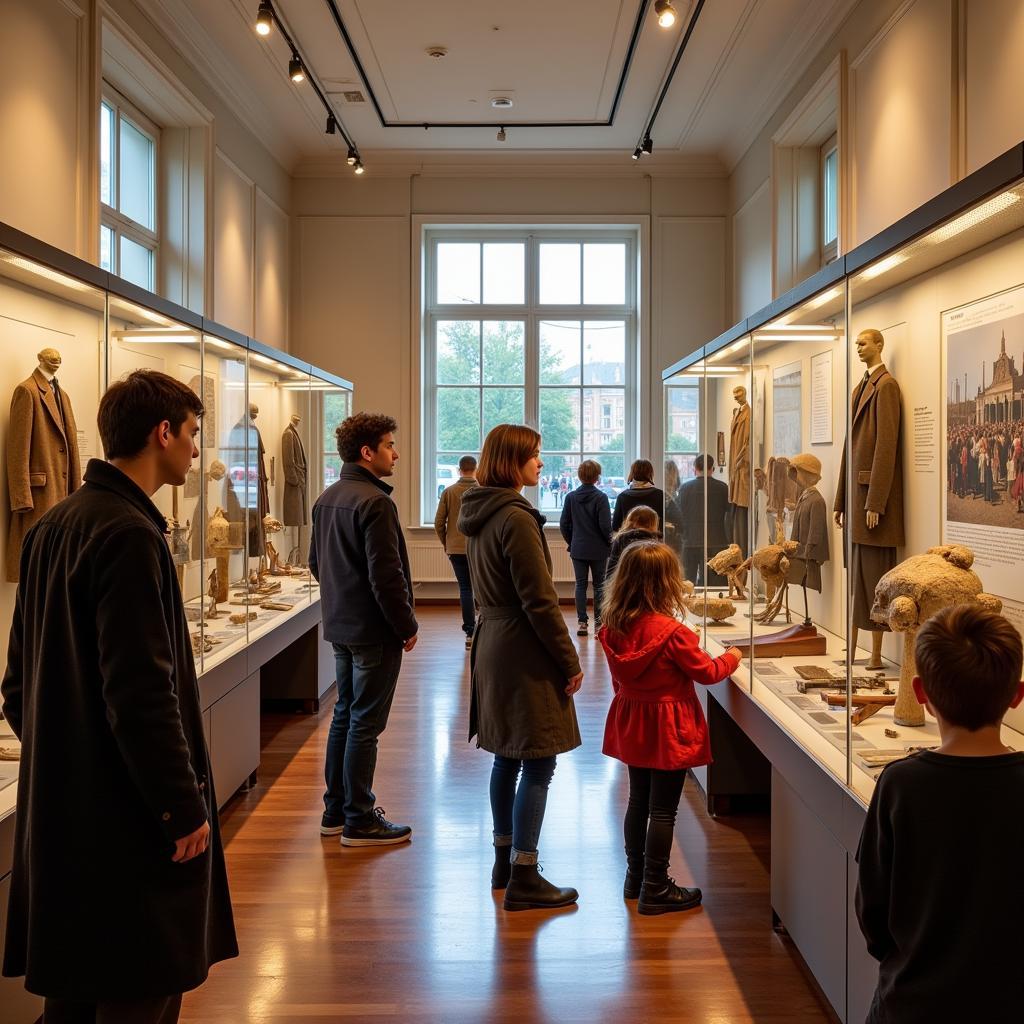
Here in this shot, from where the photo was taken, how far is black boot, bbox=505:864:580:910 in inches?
131

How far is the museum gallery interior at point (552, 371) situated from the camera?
2.71m

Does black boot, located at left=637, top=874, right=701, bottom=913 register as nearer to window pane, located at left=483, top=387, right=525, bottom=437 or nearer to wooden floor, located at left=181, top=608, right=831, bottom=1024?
wooden floor, located at left=181, top=608, right=831, bottom=1024

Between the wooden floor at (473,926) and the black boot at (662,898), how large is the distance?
36mm

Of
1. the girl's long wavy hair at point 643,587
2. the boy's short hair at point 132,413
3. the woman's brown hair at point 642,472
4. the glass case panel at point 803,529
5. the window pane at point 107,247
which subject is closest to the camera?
the boy's short hair at point 132,413

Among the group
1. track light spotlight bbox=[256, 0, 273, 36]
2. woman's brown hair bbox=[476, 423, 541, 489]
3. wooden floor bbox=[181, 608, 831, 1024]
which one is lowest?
wooden floor bbox=[181, 608, 831, 1024]

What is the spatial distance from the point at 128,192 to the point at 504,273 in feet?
16.8

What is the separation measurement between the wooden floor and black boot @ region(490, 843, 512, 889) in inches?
2.7

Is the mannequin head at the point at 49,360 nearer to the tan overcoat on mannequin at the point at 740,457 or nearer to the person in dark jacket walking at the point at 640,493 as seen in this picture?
the tan overcoat on mannequin at the point at 740,457

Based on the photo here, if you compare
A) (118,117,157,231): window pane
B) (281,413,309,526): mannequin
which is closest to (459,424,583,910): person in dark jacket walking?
(281,413,309,526): mannequin

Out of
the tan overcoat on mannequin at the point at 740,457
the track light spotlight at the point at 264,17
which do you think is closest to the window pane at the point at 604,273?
the track light spotlight at the point at 264,17

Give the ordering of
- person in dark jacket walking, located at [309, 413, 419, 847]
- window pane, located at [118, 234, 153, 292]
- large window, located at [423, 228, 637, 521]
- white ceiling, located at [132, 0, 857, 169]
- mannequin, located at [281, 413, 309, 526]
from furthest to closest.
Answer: large window, located at [423, 228, 637, 521] < white ceiling, located at [132, 0, 857, 169] < window pane, located at [118, 234, 153, 292] < mannequin, located at [281, 413, 309, 526] < person in dark jacket walking, located at [309, 413, 419, 847]

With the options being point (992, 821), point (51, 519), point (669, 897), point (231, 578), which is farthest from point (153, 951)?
point (231, 578)

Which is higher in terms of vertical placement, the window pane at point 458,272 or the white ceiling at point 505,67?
the white ceiling at point 505,67

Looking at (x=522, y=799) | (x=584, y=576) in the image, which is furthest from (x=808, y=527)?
(x=584, y=576)
